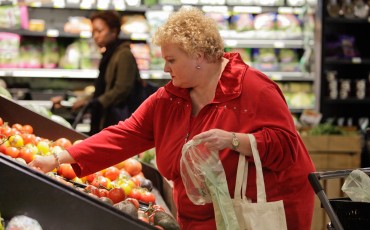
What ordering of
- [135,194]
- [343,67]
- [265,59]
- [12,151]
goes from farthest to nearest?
[343,67] < [265,59] < [135,194] < [12,151]

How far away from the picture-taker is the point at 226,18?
346 inches

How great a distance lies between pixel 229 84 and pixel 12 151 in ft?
3.50

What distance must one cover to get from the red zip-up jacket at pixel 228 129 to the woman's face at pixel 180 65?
0.30 ft

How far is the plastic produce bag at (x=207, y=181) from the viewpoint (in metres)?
2.71

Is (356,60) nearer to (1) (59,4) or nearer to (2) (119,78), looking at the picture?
(1) (59,4)

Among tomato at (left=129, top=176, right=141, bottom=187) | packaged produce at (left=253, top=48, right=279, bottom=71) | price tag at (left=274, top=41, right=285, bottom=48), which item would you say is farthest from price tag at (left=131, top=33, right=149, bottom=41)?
tomato at (left=129, top=176, right=141, bottom=187)

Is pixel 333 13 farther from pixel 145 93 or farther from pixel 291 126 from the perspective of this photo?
pixel 291 126

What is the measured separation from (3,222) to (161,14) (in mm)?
6387

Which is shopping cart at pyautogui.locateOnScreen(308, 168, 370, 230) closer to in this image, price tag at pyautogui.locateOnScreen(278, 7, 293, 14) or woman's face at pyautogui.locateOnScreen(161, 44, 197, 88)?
woman's face at pyautogui.locateOnScreen(161, 44, 197, 88)

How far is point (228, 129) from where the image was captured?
9.30ft

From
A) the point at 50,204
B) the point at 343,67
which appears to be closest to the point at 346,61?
the point at 343,67

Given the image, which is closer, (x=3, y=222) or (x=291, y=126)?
(x=3, y=222)

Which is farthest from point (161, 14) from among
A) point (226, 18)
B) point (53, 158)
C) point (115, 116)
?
point (53, 158)

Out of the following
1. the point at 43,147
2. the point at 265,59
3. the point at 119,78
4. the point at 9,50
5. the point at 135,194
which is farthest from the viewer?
the point at 265,59
